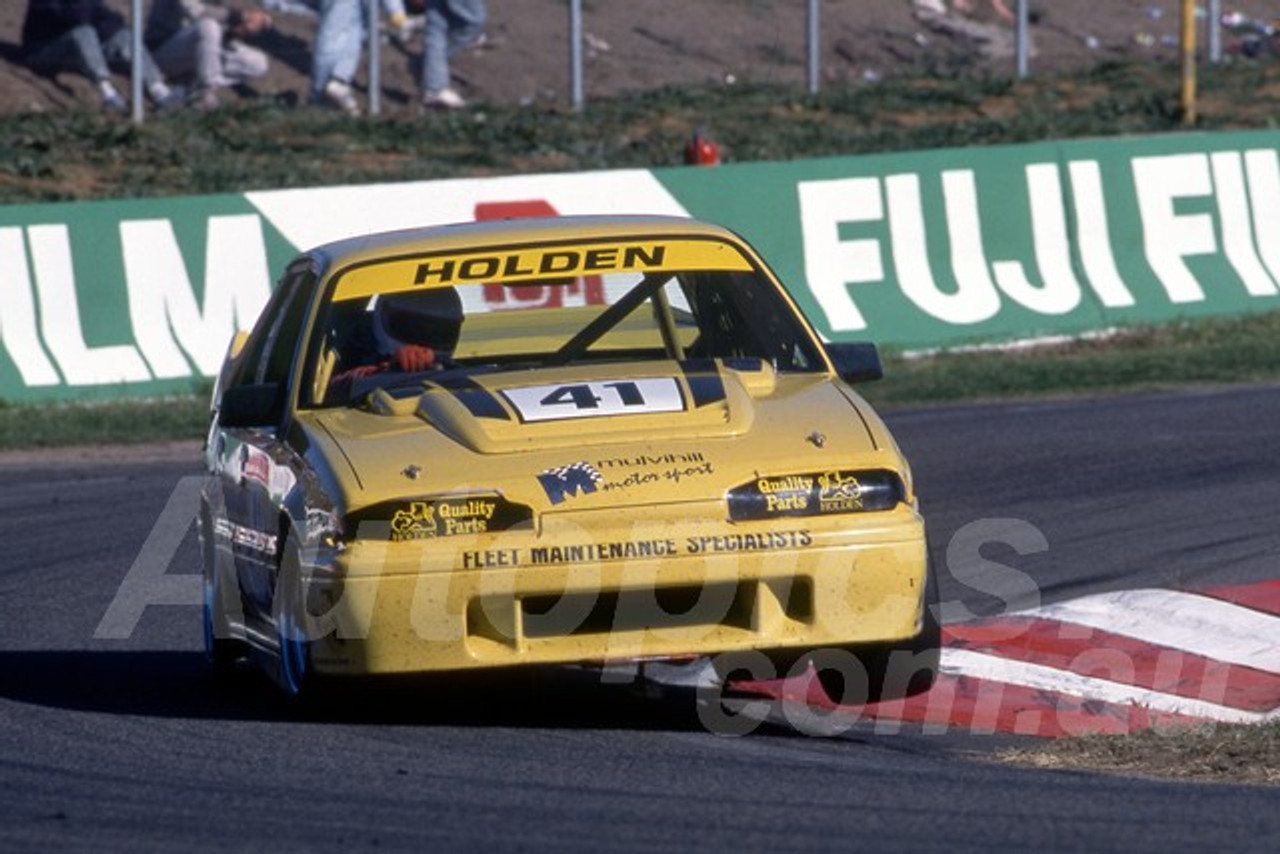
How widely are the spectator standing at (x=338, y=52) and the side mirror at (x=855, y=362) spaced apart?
17.1m

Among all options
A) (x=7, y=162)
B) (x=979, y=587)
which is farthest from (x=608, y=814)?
(x=7, y=162)

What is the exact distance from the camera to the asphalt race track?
580 centimetres

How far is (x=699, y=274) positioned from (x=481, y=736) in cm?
191

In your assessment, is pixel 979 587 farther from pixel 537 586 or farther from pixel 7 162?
pixel 7 162

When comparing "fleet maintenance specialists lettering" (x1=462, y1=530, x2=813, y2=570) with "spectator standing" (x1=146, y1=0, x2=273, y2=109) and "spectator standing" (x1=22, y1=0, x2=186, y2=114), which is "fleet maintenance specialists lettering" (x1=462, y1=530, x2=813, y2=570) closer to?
"spectator standing" (x1=22, y1=0, x2=186, y2=114)

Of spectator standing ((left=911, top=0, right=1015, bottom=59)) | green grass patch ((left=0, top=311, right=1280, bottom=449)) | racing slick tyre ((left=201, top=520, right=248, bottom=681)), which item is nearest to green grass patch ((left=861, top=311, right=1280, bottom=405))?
green grass patch ((left=0, top=311, right=1280, bottom=449))

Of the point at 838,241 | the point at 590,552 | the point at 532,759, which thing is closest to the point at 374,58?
the point at 838,241

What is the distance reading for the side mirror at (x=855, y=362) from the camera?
816cm

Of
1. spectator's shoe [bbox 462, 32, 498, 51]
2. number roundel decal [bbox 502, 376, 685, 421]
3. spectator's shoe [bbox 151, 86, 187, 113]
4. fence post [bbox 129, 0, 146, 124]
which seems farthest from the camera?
spectator's shoe [bbox 462, 32, 498, 51]

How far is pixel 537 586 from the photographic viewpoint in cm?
695

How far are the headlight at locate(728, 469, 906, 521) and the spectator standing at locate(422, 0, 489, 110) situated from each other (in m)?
19.6

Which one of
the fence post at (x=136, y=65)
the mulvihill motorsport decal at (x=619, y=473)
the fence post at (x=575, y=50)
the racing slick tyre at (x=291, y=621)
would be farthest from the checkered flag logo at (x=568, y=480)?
the fence post at (x=575, y=50)

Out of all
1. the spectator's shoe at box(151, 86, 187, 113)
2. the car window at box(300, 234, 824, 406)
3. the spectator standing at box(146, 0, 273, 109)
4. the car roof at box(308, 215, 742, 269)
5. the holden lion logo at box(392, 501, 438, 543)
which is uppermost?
the car roof at box(308, 215, 742, 269)

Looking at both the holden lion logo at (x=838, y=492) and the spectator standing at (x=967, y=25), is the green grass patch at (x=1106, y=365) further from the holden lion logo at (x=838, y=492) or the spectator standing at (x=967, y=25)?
the spectator standing at (x=967, y=25)
